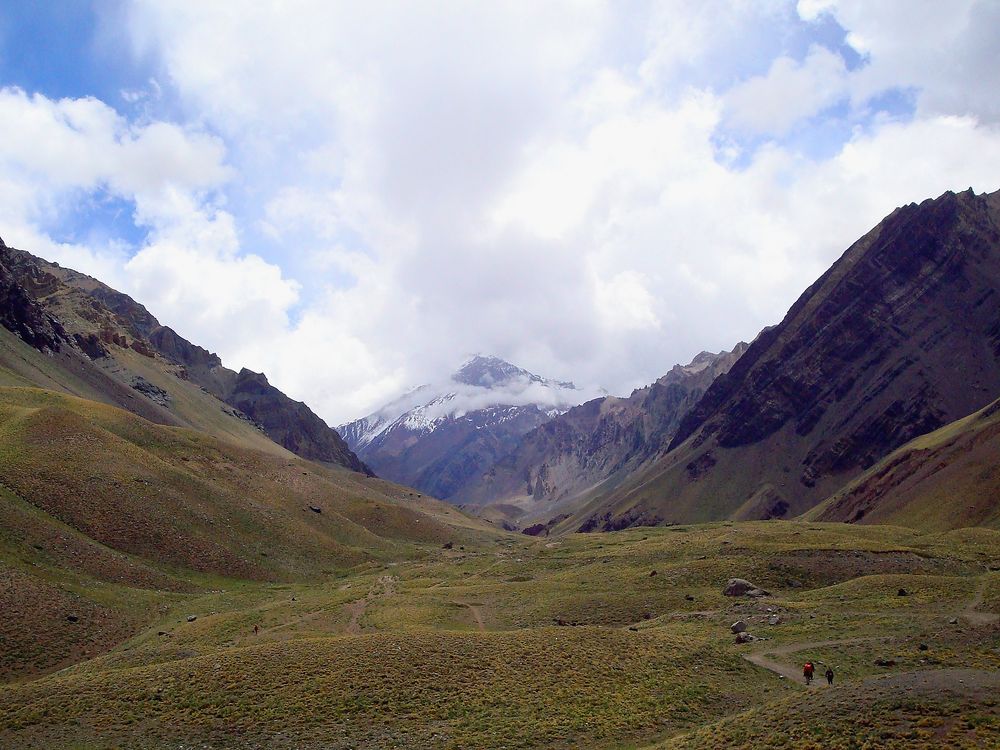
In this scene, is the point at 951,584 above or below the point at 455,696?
above

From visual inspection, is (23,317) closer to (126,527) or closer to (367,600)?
(126,527)

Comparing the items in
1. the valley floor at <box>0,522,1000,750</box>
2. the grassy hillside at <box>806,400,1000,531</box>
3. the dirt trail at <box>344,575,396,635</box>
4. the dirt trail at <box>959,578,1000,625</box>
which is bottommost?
the dirt trail at <box>344,575,396,635</box>

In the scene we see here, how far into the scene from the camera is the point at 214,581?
3029 inches

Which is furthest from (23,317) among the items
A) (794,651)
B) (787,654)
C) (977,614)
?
(977,614)

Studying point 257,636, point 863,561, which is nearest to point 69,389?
point 257,636

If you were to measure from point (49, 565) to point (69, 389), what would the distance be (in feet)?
315

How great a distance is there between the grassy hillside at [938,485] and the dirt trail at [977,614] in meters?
61.7

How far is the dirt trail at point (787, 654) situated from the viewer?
34.7 meters

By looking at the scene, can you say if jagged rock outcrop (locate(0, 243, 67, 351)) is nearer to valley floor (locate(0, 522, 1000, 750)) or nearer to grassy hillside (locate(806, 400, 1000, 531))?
valley floor (locate(0, 522, 1000, 750))

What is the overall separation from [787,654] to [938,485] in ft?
360

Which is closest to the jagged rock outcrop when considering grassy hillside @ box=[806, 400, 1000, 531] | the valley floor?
the valley floor

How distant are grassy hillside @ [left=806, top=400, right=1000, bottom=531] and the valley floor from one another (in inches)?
2229

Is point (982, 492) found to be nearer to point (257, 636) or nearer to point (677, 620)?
point (677, 620)

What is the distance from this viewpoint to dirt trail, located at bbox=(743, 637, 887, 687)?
114ft
